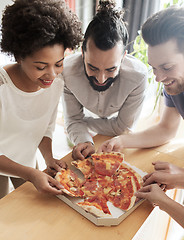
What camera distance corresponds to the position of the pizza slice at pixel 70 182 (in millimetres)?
1045

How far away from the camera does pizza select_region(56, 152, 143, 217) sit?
101cm

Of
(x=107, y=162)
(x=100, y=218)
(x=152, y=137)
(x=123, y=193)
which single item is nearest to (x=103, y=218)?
(x=100, y=218)

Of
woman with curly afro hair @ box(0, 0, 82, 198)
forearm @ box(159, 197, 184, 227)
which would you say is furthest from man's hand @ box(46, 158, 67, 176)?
forearm @ box(159, 197, 184, 227)

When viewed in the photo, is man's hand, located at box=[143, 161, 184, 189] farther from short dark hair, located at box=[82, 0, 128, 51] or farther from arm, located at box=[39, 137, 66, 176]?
short dark hair, located at box=[82, 0, 128, 51]

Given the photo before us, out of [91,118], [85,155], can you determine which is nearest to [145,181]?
[85,155]

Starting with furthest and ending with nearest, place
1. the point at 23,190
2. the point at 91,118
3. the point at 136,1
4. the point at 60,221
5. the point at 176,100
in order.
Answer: the point at 136,1 < the point at 91,118 < the point at 176,100 < the point at 23,190 < the point at 60,221

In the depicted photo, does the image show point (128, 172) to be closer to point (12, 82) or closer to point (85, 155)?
point (85, 155)

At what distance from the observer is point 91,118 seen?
5.39 ft

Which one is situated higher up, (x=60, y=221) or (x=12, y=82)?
(x=12, y=82)

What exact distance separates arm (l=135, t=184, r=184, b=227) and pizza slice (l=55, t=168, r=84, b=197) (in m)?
0.25

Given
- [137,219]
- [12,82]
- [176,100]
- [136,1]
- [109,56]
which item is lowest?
[137,219]

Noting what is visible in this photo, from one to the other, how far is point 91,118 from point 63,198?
2.30 ft

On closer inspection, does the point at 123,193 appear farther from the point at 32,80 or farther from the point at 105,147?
the point at 32,80

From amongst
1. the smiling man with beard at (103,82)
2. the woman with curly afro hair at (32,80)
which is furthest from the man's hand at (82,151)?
the woman with curly afro hair at (32,80)
